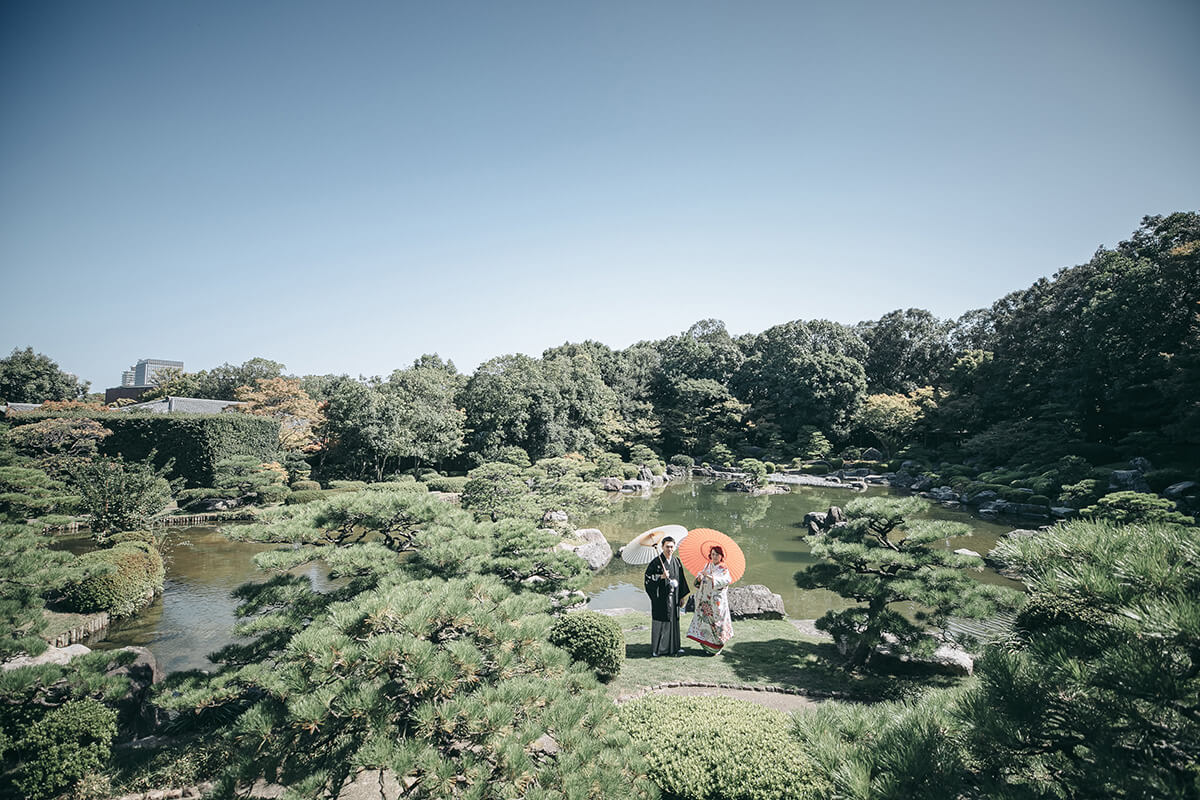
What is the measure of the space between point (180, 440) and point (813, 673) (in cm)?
2046

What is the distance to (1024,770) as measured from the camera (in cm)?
182

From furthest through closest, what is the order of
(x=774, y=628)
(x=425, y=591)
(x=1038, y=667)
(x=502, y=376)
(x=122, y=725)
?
(x=502, y=376) < (x=774, y=628) < (x=122, y=725) < (x=425, y=591) < (x=1038, y=667)

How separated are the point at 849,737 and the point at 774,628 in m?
5.68

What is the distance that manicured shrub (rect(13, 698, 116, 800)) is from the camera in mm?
3703

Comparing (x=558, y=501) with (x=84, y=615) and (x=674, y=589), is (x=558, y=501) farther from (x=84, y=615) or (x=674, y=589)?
Result: (x=84, y=615)

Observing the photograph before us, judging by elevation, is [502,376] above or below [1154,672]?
above

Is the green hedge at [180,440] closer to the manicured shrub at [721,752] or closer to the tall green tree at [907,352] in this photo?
the manicured shrub at [721,752]

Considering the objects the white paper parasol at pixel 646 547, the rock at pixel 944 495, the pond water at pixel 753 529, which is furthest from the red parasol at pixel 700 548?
the rock at pixel 944 495

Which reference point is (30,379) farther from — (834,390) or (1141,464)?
(1141,464)

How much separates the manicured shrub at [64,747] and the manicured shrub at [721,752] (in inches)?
159

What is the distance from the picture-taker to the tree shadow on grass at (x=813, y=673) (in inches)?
206

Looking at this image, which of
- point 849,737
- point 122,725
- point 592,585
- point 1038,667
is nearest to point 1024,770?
point 1038,667

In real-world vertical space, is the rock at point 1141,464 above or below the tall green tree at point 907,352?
below

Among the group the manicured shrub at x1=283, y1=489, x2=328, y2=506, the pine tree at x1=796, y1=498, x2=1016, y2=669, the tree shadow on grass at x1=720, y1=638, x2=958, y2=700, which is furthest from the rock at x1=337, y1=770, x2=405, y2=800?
the manicured shrub at x1=283, y1=489, x2=328, y2=506
